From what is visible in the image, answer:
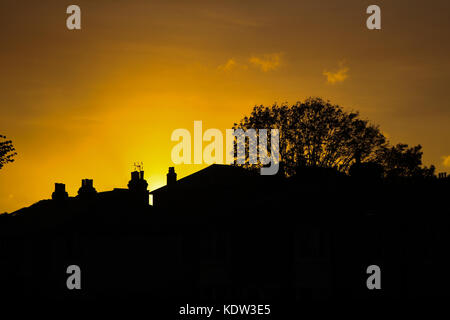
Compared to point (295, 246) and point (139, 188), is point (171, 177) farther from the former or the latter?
point (295, 246)

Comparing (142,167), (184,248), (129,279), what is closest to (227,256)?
(184,248)

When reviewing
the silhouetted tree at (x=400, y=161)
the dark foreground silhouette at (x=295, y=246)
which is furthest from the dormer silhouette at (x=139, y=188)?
the silhouetted tree at (x=400, y=161)

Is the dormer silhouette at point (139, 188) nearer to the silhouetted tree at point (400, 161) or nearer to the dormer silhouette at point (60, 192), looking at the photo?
the dormer silhouette at point (60, 192)

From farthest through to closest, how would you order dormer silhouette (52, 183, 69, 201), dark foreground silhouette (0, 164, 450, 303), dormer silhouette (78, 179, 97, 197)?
dormer silhouette (78, 179, 97, 197), dormer silhouette (52, 183, 69, 201), dark foreground silhouette (0, 164, 450, 303)

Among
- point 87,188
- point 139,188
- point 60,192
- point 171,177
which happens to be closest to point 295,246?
point 139,188

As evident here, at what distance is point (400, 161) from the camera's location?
63.5 m

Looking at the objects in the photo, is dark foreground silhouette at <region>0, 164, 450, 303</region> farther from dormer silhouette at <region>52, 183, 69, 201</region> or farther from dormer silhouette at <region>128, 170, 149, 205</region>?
dormer silhouette at <region>52, 183, 69, 201</region>

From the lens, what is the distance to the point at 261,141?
59.5 m

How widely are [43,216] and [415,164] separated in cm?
4103

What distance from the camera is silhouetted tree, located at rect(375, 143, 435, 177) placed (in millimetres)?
61344

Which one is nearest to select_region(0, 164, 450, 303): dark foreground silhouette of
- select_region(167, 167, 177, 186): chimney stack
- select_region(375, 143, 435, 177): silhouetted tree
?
select_region(167, 167, 177, 186): chimney stack

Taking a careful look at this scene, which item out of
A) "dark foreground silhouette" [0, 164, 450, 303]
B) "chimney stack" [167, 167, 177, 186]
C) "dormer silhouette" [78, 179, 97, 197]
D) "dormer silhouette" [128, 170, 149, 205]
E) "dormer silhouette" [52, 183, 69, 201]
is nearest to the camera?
"dark foreground silhouette" [0, 164, 450, 303]

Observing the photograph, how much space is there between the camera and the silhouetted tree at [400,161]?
201ft
